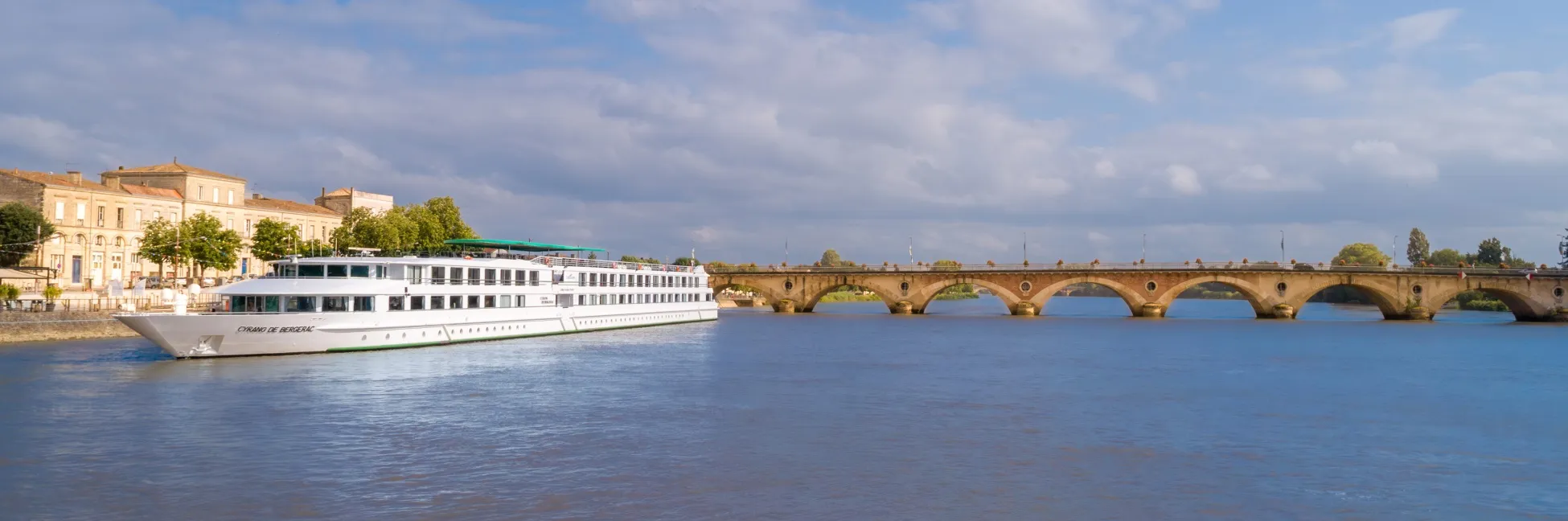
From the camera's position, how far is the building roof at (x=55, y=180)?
Result: 8162 centimetres

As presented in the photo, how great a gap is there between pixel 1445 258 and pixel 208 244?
601 ft

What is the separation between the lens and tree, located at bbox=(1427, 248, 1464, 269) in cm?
17625

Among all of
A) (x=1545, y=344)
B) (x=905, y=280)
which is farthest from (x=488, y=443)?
(x=905, y=280)

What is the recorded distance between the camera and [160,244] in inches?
3150

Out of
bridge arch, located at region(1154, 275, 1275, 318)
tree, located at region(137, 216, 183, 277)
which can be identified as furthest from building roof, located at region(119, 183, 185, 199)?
bridge arch, located at region(1154, 275, 1275, 318)

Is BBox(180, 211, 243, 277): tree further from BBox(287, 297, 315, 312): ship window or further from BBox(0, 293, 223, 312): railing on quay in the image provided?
BBox(287, 297, 315, 312): ship window

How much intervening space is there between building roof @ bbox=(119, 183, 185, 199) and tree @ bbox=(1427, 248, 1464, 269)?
180047 mm

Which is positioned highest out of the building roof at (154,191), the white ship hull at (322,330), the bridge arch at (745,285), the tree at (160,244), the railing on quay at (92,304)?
the building roof at (154,191)

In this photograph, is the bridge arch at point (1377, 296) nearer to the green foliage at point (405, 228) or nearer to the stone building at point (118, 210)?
the green foliage at point (405, 228)

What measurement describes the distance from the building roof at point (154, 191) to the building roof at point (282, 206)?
8105 mm

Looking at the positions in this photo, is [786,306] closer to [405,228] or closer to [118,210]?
[405,228]

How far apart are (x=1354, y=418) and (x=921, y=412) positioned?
14.1 meters

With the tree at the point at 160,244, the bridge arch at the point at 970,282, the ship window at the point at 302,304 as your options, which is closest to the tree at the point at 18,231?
the tree at the point at 160,244

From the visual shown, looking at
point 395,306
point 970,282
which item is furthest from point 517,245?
point 970,282
